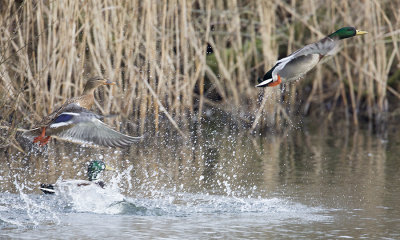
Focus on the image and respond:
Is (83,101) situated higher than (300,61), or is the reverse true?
(300,61)

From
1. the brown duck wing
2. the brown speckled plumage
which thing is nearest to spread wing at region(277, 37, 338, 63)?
the brown duck wing

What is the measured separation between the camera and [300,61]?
20.6 feet

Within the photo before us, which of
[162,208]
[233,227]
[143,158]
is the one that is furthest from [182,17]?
[233,227]

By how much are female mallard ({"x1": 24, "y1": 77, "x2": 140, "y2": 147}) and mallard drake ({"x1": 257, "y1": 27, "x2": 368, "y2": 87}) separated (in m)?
1.26

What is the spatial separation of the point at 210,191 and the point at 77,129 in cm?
131

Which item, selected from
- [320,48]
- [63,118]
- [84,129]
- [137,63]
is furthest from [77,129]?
[137,63]

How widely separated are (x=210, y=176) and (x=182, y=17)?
94.9 inches

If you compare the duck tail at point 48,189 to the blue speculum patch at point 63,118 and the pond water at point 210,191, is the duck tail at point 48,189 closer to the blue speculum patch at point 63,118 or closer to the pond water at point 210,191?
the pond water at point 210,191

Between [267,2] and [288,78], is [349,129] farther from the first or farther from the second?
[288,78]

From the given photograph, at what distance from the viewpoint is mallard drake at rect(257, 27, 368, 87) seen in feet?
19.3

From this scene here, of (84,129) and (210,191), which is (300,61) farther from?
(84,129)

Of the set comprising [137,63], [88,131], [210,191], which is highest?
[137,63]

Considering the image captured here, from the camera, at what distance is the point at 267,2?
33.9ft

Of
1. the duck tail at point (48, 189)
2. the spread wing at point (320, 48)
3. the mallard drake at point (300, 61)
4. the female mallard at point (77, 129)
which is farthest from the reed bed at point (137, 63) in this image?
the spread wing at point (320, 48)
